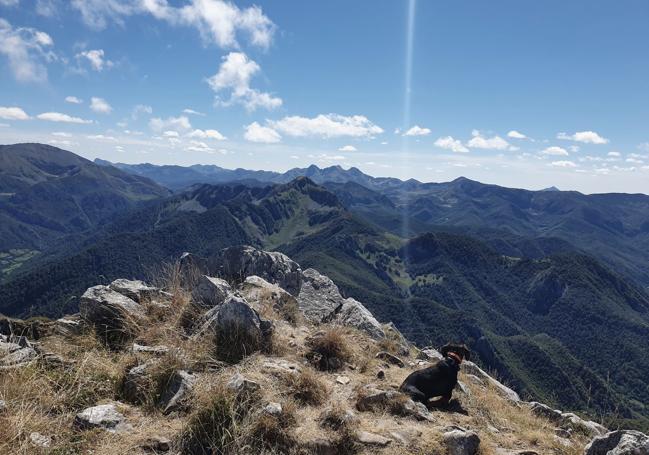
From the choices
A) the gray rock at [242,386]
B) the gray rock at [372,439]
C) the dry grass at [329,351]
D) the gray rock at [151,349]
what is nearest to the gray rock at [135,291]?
the gray rock at [151,349]

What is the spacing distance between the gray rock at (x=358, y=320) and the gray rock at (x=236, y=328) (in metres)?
6.16

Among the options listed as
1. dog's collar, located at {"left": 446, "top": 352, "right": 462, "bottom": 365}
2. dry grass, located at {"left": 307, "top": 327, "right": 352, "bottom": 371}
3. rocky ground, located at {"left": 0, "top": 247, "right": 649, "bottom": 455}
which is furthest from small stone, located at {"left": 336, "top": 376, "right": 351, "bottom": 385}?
dog's collar, located at {"left": 446, "top": 352, "right": 462, "bottom": 365}

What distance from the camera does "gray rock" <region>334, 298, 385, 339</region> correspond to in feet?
51.8

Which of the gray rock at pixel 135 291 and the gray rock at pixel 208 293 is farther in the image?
the gray rock at pixel 135 291

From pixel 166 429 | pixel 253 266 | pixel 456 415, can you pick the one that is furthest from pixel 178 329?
pixel 253 266

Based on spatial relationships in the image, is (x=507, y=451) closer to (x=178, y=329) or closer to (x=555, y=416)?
(x=555, y=416)

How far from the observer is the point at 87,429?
6863 millimetres

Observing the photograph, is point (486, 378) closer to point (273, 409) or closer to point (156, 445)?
point (273, 409)

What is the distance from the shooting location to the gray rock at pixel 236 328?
9.96 metres

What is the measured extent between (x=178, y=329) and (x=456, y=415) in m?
7.56

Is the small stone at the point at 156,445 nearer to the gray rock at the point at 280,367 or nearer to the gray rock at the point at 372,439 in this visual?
the gray rock at the point at 280,367

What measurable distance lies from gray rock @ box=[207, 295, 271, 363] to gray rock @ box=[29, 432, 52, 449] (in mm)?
3880

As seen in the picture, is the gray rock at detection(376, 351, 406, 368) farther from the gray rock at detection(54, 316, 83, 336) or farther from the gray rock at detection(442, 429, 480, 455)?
the gray rock at detection(54, 316, 83, 336)

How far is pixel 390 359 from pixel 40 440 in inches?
367
